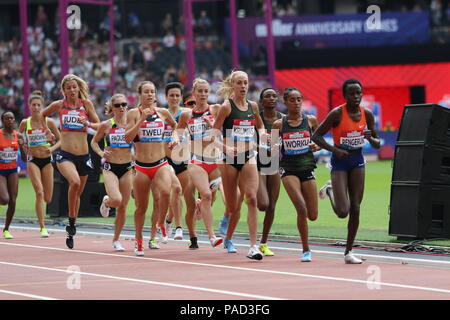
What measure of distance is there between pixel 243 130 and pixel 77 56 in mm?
30794

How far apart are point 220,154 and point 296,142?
4.14 ft

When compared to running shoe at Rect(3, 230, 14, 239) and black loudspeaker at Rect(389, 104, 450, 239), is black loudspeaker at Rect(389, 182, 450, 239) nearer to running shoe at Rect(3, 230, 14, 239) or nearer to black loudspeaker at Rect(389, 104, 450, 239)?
black loudspeaker at Rect(389, 104, 450, 239)

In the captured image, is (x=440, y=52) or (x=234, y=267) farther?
(x=440, y=52)

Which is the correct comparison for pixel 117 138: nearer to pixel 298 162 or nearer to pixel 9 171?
pixel 298 162

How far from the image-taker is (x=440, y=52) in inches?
1863

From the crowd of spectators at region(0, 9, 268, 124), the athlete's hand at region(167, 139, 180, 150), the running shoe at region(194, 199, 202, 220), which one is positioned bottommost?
the running shoe at region(194, 199, 202, 220)

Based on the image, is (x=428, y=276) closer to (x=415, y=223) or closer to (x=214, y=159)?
(x=415, y=223)

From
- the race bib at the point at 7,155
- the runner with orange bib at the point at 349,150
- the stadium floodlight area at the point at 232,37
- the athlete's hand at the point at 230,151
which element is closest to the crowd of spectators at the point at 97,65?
the stadium floodlight area at the point at 232,37

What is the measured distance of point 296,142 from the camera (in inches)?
573

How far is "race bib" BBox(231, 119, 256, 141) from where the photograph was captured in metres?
14.8

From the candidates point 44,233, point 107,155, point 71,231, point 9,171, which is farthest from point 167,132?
point 9,171

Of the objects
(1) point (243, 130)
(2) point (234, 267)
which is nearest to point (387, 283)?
(2) point (234, 267)

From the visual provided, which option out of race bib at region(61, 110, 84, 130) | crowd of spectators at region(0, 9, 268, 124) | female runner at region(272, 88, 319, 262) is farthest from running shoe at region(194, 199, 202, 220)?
crowd of spectators at region(0, 9, 268, 124)

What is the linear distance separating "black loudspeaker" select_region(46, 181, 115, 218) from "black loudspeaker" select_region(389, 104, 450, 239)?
840 centimetres
